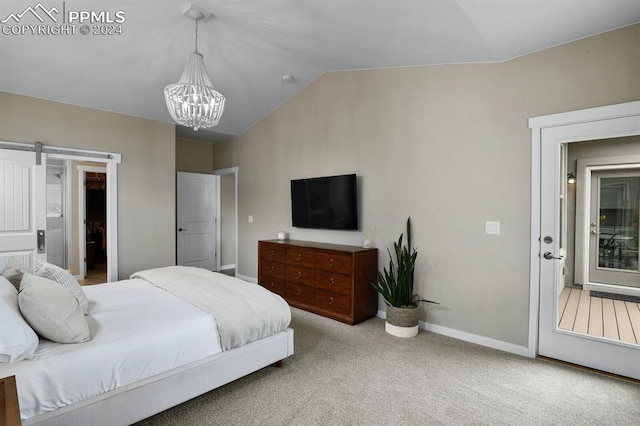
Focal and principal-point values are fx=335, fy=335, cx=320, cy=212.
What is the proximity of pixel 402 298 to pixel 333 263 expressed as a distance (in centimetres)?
83

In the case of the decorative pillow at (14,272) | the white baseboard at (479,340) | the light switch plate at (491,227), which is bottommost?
the white baseboard at (479,340)

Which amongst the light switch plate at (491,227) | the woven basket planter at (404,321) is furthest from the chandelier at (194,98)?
the light switch plate at (491,227)

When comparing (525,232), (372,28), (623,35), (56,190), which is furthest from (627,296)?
(56,190)

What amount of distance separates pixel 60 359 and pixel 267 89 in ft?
12.8

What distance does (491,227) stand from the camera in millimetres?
3100

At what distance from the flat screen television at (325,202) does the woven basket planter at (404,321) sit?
1.16 meters

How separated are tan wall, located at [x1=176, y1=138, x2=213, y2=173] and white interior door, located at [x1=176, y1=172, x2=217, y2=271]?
20 centimetres

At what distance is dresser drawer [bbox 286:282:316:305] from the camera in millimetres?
4022

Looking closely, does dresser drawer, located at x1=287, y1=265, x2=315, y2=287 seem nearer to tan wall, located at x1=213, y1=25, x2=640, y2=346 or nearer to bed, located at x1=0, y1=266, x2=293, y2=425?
tan wall, located at x1=213, y1=25, x2=640, y2=346

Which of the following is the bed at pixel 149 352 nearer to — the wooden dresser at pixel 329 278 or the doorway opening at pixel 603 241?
the wooden dresser at pixel 329 278

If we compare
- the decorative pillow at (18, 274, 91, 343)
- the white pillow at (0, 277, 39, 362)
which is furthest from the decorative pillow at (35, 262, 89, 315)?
the white pillow at (0, 277, 39, 362)

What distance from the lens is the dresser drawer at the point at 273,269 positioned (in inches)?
173

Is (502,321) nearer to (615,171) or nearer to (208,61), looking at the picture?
(615,171)

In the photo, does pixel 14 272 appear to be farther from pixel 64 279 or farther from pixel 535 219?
pixel 535 219
